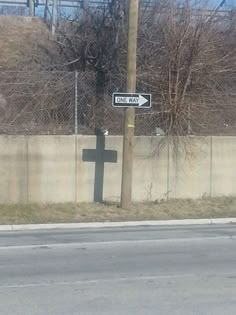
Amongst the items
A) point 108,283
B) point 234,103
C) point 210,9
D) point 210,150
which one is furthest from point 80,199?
point 108,283

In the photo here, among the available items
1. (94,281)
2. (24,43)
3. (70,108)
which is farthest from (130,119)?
(24,43)

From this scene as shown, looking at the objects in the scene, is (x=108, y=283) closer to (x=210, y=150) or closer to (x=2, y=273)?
(x=2, y=273)

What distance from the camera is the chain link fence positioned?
1877 centimetres

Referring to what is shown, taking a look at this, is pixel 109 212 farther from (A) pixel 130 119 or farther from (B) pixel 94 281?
(B) pixel 94 281

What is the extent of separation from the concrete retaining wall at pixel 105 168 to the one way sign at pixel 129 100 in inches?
62.2

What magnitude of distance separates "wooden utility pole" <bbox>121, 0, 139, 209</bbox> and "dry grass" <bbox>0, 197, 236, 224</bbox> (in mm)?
477

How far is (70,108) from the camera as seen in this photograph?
1898 centimetres

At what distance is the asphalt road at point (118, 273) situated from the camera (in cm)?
730

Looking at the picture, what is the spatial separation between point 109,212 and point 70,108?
3595 mm

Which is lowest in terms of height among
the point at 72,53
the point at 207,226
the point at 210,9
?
the point at 207,226

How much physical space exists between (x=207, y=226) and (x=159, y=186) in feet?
10.6

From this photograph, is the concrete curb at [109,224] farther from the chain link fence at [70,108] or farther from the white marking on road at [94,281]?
the white marking on road at [94,281]

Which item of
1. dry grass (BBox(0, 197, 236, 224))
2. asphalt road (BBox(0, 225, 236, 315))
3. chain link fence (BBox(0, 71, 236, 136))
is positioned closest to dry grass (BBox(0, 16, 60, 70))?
chain link fence (BBox(0, 71, 236, 136))

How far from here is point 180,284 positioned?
8383mm
